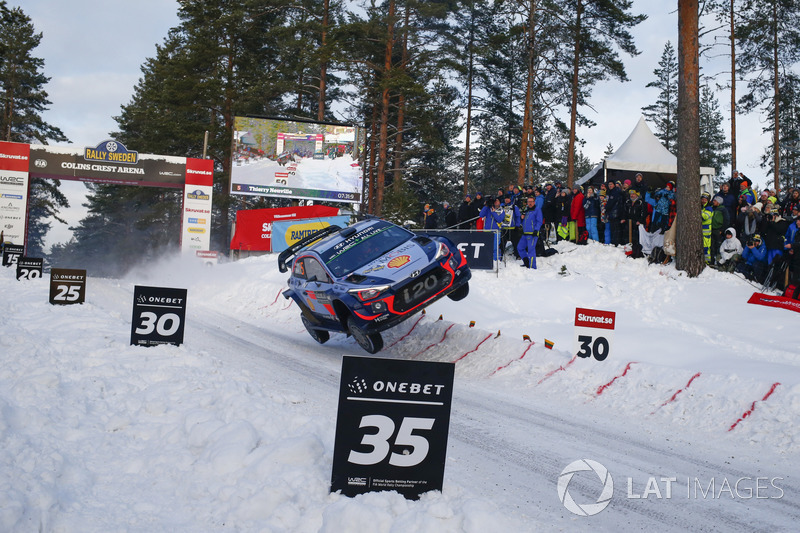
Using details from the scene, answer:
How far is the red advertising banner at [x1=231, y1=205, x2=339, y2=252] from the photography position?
25094 millimetres

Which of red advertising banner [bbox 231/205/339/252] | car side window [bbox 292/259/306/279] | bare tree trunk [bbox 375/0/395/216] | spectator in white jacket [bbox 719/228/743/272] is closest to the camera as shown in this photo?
car side window [bbox 292/259/306/279]

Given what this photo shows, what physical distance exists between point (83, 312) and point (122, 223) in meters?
46.7

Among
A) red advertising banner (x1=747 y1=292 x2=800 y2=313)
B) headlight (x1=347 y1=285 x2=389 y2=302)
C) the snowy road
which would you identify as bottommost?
the snowy road

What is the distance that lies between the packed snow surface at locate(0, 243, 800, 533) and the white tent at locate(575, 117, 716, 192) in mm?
9419

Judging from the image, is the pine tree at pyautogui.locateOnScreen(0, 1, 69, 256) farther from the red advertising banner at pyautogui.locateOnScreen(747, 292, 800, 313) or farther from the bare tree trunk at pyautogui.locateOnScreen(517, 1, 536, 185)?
the red advertising banner at pyautogui.locateOnScreen(747, 292, 800, 313)

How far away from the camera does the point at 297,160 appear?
27.1 m

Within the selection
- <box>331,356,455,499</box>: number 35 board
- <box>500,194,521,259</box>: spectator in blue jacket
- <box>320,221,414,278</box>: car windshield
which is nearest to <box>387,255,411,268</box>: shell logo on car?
<box>320,221,414,278</box>: car windshield

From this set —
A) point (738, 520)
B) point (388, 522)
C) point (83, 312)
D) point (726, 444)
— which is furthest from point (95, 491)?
point (83, 312)

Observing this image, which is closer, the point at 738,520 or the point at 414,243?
the point at 738,520

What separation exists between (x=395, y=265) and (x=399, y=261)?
12cm

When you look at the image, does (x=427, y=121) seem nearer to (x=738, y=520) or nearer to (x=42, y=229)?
(x=738, y=520)

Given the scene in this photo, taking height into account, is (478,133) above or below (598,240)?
above

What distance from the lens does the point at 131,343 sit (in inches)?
322

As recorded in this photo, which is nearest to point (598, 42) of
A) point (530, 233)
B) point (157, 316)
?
A: point (530, 233)
